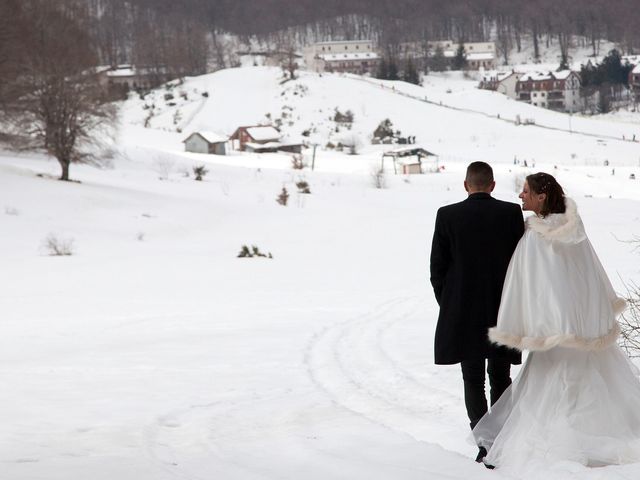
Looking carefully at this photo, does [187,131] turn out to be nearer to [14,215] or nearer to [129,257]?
[14,215]

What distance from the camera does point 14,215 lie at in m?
26.5

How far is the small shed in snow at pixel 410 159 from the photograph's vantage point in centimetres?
5225

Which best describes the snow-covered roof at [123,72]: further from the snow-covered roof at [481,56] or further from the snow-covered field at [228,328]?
the snow-covered field at [228,328]

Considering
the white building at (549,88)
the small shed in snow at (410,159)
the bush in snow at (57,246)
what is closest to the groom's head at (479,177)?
the bush in snow at (57,246)

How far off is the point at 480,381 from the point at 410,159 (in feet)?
166

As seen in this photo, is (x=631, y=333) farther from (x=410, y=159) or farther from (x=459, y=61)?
(x=459, y=61)

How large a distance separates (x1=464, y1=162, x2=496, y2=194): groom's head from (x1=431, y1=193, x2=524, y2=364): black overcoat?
0.28 feet

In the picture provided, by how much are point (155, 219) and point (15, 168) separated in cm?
846

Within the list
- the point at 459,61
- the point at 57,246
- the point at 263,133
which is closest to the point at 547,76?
the point at 459,61

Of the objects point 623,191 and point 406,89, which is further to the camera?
point 406,89

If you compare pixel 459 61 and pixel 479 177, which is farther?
pixel 459 61

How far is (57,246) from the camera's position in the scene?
2247cm

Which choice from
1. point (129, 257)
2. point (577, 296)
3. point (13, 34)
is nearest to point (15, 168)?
point (13, 34)

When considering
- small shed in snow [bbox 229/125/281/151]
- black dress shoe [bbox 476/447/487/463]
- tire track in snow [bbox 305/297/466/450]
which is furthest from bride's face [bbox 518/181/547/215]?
small shed in snow [bbox 229/125/281/151]
